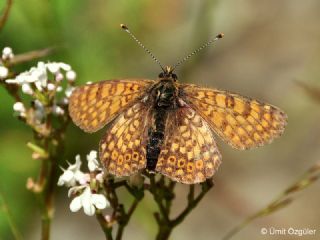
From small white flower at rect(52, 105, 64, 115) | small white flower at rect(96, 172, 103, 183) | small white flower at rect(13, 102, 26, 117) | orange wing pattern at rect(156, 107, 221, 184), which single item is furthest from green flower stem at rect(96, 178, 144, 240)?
small white flower at rect(13, 102, 26, 117)

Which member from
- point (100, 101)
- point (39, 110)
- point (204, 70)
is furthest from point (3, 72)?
point (204, 70)

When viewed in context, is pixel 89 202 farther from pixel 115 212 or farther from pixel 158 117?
pixel 158 117

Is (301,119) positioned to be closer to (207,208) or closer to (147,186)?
(207,208)

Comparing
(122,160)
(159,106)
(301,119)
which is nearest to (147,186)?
(122,160)

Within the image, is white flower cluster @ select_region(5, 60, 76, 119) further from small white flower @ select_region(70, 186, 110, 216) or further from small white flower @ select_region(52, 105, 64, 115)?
small white flower @ select_region(70, 186, 110, 216)

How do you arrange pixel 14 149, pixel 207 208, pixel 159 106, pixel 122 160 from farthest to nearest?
pixel 207 208 → pixel 14 149 → pixel 159 106 → pixel 122 160
